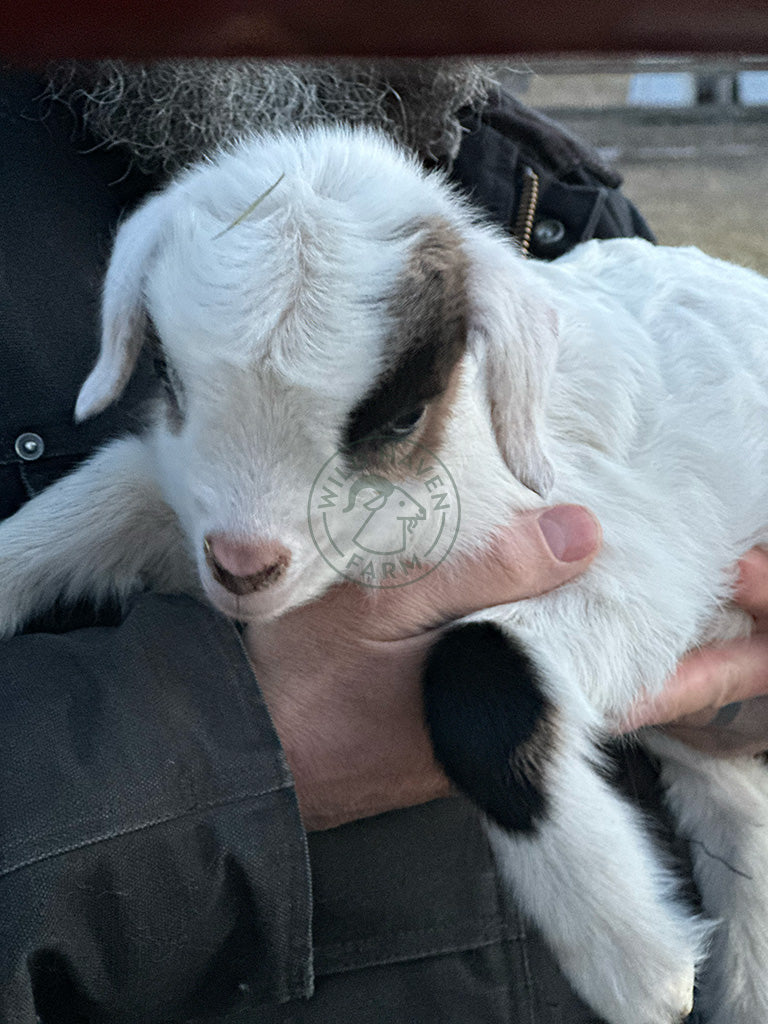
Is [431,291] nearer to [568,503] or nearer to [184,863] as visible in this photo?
[568,503]

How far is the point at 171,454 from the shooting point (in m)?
1.18

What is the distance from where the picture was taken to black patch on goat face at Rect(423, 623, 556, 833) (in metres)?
1.16

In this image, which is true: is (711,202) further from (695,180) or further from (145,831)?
(145,831)

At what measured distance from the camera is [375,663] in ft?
4.20

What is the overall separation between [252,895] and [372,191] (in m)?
0.80

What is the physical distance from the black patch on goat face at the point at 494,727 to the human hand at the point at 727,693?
8.2 inches

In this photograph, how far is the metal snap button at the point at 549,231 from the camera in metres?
1.95

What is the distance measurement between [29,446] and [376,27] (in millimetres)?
1362

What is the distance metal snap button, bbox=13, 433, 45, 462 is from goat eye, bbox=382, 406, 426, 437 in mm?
650

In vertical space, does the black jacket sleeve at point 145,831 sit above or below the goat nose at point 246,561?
below

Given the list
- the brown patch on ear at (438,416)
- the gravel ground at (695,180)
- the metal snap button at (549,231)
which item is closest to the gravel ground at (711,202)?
the gravel ground at (695,180)

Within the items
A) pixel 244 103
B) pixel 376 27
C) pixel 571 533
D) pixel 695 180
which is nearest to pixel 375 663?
pixel 571 533

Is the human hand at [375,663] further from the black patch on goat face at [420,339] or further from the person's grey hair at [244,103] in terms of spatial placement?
the person's grey hair at [244,103]

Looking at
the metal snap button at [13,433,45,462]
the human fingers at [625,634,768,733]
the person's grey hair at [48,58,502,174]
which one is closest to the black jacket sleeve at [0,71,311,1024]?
the metal snap button at [13,433,45,462]
